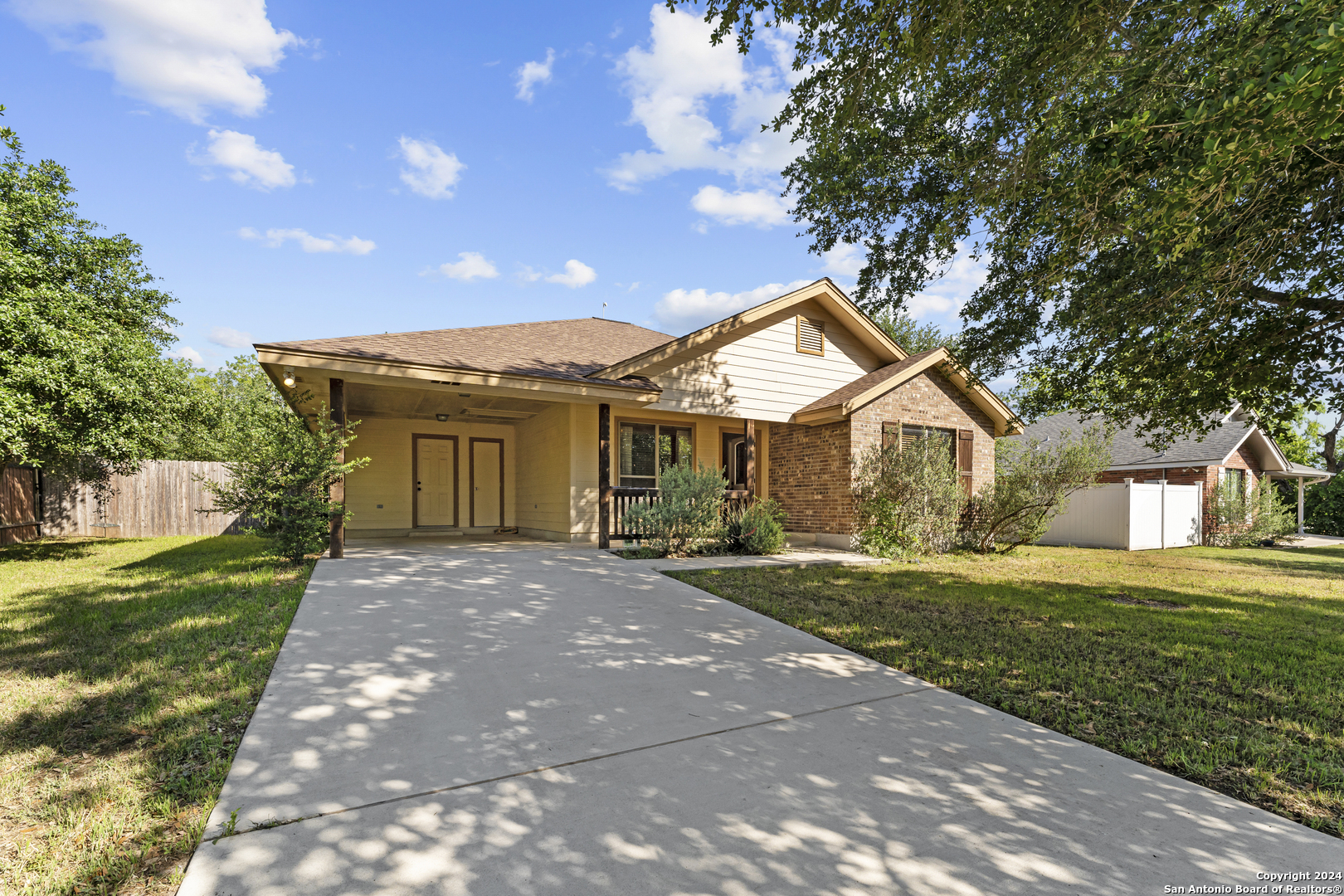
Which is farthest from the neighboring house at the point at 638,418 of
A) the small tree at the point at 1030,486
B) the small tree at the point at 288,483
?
the small tree at the point at 288,483

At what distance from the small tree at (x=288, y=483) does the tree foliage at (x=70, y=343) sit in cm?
344

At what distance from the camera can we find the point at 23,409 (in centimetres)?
888

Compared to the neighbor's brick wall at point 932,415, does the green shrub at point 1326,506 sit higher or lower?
lower

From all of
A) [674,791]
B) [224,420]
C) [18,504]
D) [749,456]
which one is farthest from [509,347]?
[18,504]

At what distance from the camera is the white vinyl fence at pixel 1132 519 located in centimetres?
1669

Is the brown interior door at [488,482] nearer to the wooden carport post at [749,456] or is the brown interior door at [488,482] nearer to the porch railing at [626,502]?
the porch railing at [626,502]

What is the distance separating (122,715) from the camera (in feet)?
12.1

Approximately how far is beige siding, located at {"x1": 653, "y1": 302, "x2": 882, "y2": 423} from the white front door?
6366mm

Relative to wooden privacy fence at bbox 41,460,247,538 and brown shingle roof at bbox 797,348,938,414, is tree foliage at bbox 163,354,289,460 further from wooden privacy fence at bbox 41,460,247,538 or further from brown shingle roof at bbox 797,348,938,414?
brown shingle roof at bbox 797,348,938,414

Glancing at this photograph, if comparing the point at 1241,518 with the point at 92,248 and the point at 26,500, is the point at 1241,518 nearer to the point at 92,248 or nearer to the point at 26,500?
the point at 92,248

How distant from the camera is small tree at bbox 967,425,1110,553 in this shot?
39.5 ft

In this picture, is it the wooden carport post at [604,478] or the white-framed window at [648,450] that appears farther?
the white-framed window at [648,450]

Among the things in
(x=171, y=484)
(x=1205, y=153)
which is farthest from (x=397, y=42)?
(x=171, y=484)

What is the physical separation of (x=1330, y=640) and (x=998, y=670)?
177 inches
